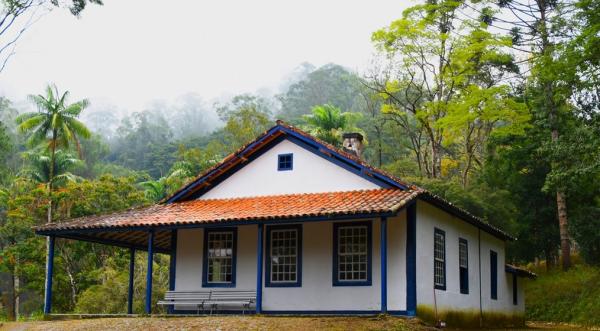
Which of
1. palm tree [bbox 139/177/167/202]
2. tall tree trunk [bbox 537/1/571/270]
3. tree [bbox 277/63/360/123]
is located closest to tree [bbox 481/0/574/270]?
tall tree trunk [bbox 537/1/571/270]

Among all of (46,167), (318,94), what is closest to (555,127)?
(46,167)

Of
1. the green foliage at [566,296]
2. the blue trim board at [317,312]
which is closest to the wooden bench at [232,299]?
the blue trim board at [317,312]

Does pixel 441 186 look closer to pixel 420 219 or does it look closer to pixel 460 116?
pixel 460 116

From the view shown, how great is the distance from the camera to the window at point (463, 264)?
861 inches

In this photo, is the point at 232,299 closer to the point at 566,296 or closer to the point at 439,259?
the point at 439,259

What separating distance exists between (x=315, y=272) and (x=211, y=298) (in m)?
3.04

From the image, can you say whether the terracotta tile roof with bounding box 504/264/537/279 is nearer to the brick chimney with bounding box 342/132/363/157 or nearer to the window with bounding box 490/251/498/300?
the window with bounding box 490/251/498/300

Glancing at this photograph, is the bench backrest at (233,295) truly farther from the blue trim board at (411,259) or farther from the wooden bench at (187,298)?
the blue trim board at (411,259)

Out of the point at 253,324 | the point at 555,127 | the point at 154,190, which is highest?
the point at 555,127

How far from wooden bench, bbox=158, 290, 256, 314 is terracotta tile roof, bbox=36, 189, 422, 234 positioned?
234 cm

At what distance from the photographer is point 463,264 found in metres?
22.1

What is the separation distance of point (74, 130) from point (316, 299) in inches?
1065

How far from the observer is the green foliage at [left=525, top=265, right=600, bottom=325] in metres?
30.0

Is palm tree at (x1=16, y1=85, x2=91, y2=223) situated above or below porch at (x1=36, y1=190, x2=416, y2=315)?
above
